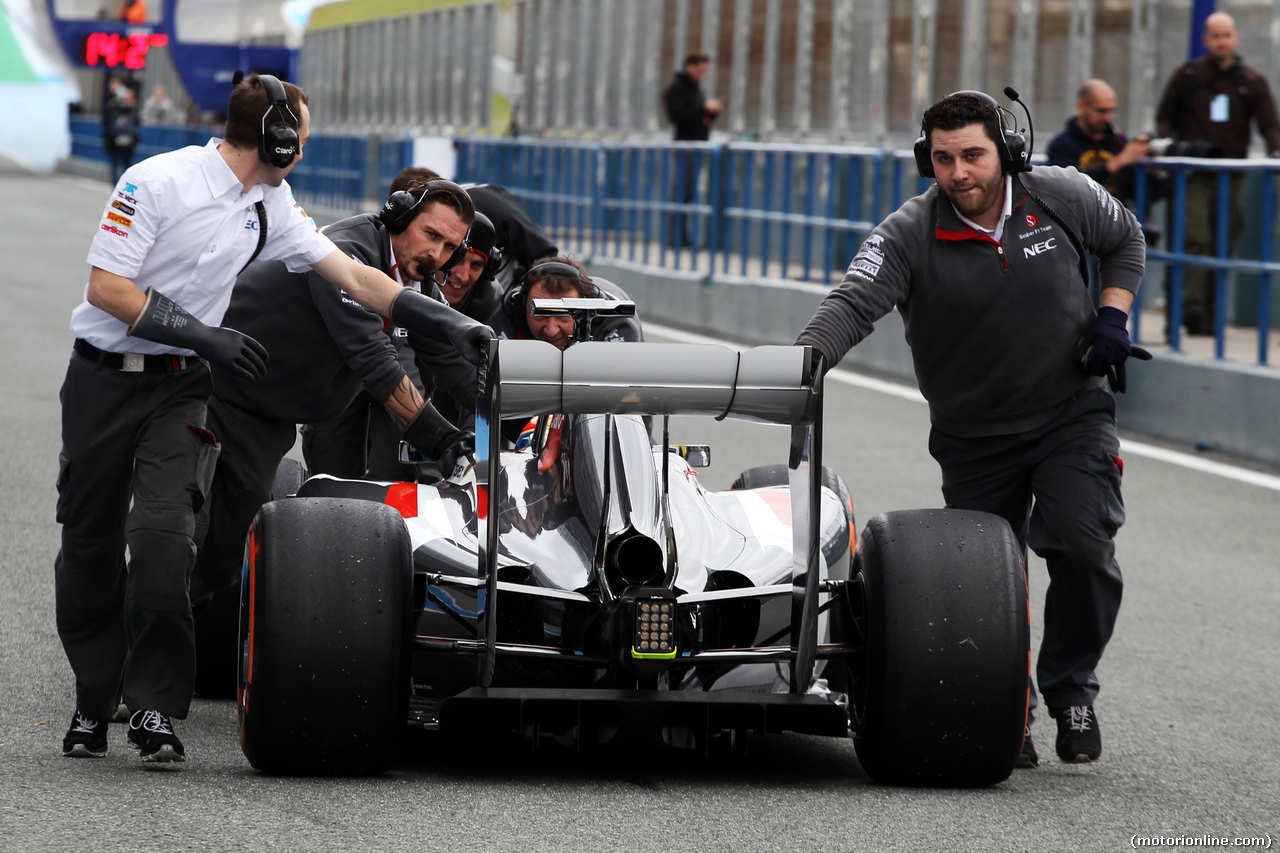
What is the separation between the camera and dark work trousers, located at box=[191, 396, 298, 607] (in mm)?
6215

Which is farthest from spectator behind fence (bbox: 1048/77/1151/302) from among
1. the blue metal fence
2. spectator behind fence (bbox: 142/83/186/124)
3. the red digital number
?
the red digital number

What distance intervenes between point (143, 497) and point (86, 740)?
0.61 metres

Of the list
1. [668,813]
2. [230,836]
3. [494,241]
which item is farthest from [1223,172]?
[230,836]

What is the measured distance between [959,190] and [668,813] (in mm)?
1812

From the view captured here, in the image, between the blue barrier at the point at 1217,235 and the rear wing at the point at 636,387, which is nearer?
the rear wing at the point at 636,387

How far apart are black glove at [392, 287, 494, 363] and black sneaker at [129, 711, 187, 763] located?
1156 millimetres

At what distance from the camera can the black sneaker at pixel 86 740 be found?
536cm

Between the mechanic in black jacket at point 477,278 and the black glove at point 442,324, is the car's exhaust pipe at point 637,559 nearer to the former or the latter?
the black glove at point 442,324

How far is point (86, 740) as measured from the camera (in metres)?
5.36

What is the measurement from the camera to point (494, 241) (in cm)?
704

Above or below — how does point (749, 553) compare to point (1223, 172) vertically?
below

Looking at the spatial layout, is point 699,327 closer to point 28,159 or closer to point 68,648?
point 68,648

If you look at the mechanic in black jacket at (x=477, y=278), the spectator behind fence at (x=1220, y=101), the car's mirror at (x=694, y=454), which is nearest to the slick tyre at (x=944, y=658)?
the car's mirror at (x=694, y=454)

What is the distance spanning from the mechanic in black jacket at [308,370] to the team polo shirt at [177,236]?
588mm
